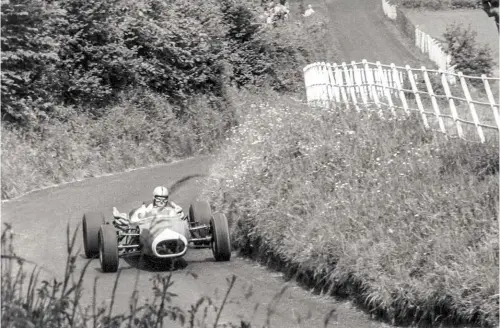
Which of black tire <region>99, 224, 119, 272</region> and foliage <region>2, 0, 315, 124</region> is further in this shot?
foliage <region>2, 0, 315, 124</region>

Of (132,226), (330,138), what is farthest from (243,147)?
(132,226)

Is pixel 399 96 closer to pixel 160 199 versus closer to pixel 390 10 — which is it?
pixel 160 199

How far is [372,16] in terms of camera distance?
60.3 m

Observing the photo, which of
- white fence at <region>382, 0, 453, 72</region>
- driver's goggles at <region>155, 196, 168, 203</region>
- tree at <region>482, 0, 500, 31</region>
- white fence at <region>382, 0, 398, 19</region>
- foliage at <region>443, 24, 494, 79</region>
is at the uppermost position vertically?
white fence at <region>382, 0, 398, 19</region>

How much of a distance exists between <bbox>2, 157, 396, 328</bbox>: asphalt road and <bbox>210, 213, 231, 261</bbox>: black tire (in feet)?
0.75

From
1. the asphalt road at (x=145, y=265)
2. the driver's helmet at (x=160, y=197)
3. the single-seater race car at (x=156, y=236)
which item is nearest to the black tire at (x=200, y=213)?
the single-seater race car at (x=156, y=236)

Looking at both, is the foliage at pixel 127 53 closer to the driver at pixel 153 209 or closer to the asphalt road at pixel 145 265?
the asphalt road at pixel 145 265

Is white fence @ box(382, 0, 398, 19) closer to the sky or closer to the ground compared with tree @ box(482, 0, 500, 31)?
closer to the sky

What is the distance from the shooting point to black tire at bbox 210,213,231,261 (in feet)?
46.4

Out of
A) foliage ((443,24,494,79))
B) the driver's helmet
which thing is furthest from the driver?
foliage ((443,24,494,79))

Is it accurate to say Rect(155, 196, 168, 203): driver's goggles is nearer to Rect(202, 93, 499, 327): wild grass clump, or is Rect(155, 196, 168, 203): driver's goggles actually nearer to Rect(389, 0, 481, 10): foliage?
Rect(202, 93, 499, 327): wild grass clump

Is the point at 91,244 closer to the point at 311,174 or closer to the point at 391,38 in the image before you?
the point at 311,174

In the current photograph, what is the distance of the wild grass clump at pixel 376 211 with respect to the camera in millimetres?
10867

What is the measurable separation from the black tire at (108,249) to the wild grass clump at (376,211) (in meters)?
2.31
